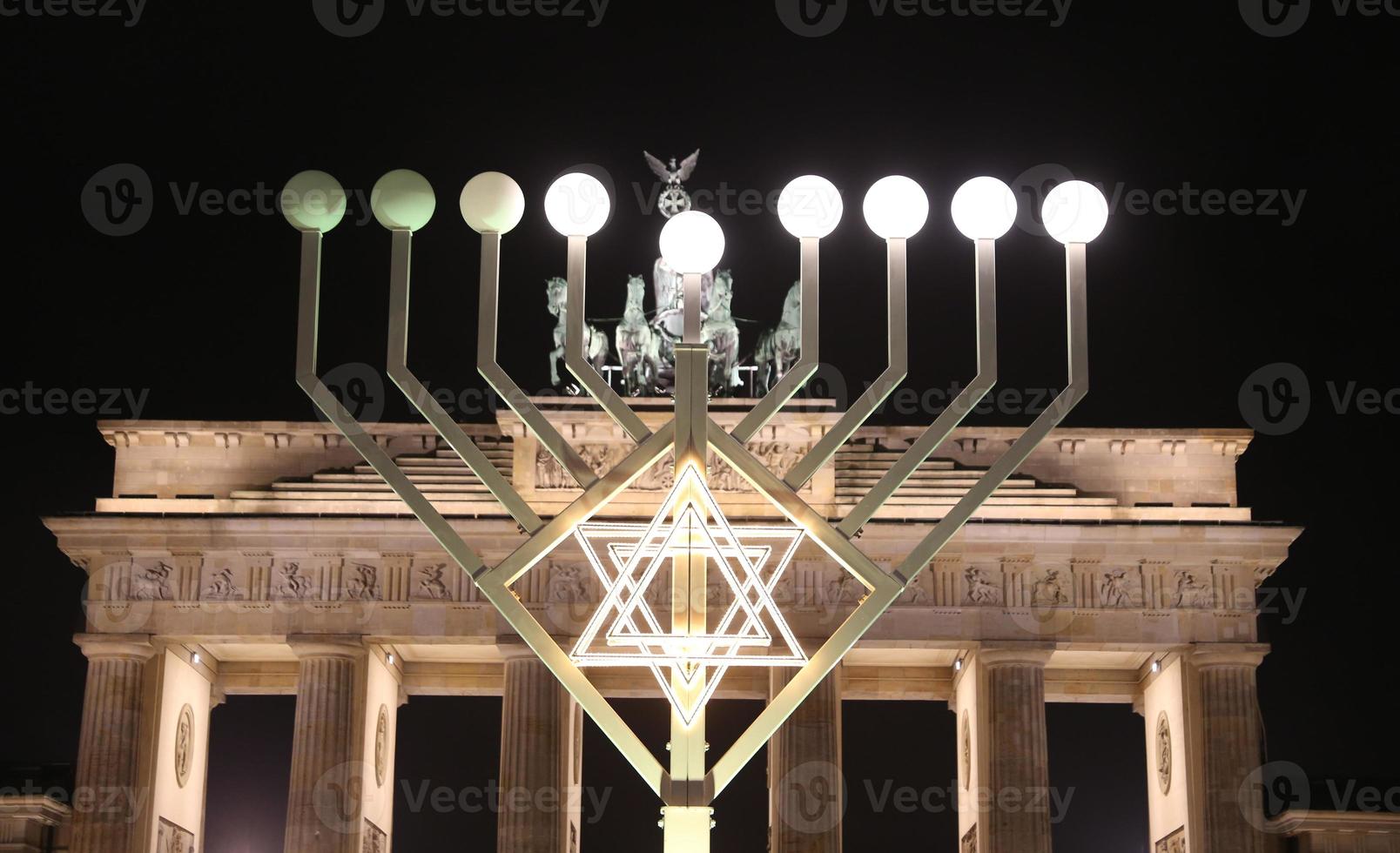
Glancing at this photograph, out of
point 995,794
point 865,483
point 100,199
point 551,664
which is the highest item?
point 100,199

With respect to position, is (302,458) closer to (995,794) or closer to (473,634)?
(473,634)

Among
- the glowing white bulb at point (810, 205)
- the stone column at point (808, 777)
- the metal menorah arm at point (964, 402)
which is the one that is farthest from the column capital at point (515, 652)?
the glowing white bulb at point (810, 205)

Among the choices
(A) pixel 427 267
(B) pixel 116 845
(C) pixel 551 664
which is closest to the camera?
(C) pixel 551 664

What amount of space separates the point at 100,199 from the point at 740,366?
30.7 ft

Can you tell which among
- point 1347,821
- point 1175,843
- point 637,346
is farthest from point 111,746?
point 1347,821

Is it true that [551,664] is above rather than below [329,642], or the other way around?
below

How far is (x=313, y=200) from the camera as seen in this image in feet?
33.3

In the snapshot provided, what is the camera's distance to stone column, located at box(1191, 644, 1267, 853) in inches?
1079

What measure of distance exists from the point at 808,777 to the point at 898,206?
730 inches

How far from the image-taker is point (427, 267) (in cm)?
3241

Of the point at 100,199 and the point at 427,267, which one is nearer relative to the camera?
the point at 100,199

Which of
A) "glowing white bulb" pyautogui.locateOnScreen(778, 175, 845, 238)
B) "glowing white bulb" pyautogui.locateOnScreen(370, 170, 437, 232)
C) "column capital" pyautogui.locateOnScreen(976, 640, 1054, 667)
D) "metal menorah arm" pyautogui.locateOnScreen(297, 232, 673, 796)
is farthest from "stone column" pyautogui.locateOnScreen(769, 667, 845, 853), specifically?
"glowing white bulb" pyautogui.locateOnScreen(370, 170, 437, 232)

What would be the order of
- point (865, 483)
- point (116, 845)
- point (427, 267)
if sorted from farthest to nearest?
point (427, 267) → point (865, 483) → point (116, 845)

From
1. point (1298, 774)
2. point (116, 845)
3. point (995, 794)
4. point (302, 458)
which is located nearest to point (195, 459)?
point (302, 458)
